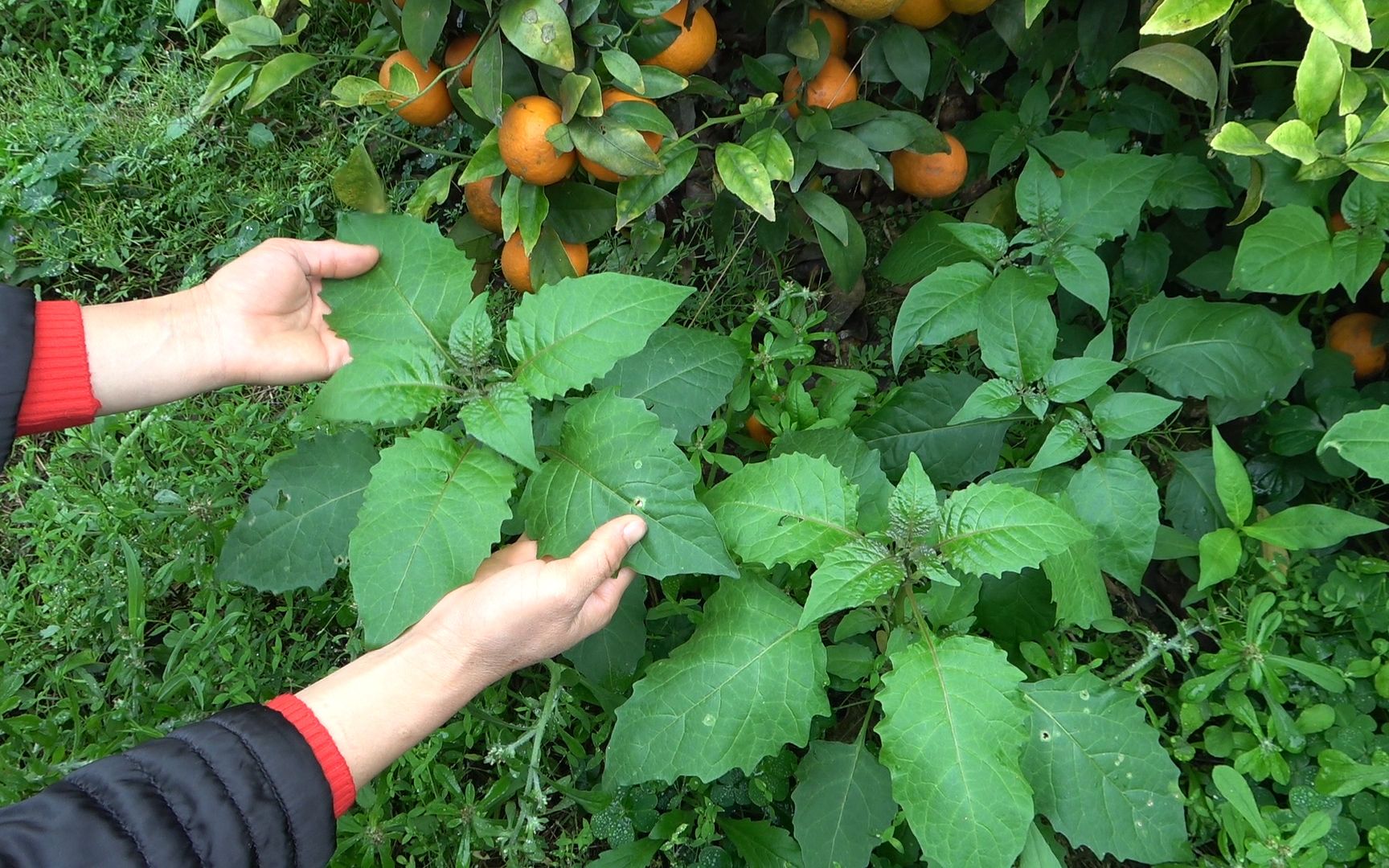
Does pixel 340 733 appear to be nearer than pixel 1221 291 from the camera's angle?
Yes

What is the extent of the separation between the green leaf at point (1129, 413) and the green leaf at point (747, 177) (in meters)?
0.81

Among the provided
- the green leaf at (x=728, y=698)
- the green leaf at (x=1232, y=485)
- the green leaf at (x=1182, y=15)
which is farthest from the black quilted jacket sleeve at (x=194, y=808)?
the green leaf at (x=1232, y=485)

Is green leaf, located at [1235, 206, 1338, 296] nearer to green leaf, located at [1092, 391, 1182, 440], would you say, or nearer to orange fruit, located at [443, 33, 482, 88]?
green leaf, located at [1092, 391, 1182, 440]

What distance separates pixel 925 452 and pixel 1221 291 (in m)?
0.81

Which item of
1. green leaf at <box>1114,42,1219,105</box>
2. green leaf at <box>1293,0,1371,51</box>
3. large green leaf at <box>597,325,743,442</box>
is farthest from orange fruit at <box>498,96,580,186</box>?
green leaf at <box>1293,0,1371,51</box>

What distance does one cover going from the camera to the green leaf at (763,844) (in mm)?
2123

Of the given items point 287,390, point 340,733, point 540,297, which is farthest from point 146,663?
point 540,297

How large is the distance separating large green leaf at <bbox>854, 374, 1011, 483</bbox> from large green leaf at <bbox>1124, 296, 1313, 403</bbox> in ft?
1.29

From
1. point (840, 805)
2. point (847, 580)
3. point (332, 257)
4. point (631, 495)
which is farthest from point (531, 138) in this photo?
point (840, 805)

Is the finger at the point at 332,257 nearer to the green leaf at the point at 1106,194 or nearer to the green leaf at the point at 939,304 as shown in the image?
the green leaf at the point at 939,304

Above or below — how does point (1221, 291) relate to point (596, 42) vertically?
below

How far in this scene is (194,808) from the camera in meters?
1.52

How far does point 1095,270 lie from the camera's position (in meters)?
2.00

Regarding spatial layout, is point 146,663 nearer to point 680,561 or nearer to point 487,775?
point 487,775
